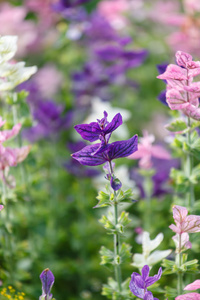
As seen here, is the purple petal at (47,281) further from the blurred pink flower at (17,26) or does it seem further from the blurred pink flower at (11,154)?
the blurred pink flower at (17,26)

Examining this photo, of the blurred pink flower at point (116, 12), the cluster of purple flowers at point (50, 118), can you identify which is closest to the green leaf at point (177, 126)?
the cluster of purple flowers at point (50, 118)

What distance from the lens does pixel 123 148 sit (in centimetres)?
53

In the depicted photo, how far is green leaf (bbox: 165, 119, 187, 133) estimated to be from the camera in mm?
609

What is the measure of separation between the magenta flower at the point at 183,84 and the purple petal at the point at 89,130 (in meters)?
0.10

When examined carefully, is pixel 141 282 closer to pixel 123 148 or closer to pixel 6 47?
pixel 123 148

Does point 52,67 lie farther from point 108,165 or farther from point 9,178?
point 108,165

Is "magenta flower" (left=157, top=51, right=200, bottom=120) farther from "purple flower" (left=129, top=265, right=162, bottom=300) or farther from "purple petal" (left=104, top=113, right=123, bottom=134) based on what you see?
"purple flower" (left=129, top=265, right=162, bottom=300)

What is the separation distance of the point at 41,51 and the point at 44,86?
22 centimetres

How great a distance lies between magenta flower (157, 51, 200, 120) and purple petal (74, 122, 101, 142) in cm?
10

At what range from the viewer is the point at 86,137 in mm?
525

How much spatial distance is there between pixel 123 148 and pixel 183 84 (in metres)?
0.12

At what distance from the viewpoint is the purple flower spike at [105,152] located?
52 centimetres

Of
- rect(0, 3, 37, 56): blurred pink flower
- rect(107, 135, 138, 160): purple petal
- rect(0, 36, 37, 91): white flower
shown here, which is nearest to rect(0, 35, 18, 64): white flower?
rect(0, 36, 37, 91): white flower

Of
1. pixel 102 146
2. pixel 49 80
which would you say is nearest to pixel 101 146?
pixel 102 146
